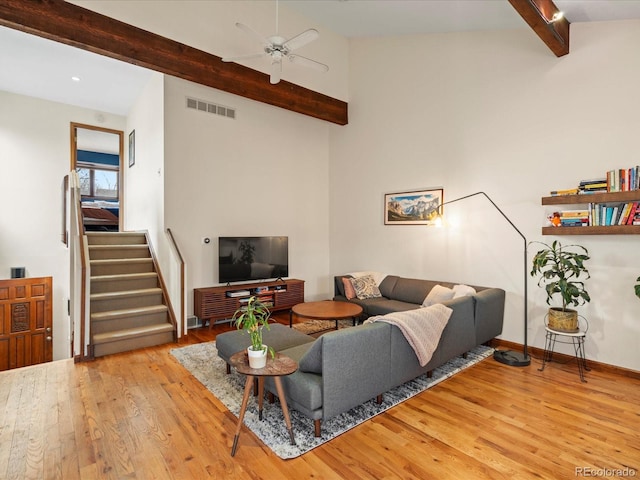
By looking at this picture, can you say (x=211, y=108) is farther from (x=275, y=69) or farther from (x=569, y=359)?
(x=569, y=359)

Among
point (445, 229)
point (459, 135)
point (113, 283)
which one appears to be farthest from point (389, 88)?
point (113, 283)

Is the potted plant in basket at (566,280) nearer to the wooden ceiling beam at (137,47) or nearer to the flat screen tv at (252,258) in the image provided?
the flat screen tv at (252,258)

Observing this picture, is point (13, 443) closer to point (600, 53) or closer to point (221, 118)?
point (221, 118)

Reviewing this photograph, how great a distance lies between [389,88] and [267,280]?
385 cm

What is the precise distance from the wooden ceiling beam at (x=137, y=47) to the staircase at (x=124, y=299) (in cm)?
278

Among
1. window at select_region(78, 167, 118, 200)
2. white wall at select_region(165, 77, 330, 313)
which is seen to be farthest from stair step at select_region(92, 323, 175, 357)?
window at select_region(78, 167, 118, 200)

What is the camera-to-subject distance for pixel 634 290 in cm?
334

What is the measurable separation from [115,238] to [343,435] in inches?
195

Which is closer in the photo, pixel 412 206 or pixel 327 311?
pixel 327 311

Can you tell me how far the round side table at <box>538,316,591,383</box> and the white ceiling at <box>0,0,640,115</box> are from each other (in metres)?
3.17

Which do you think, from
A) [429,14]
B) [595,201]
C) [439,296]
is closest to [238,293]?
[439,296]

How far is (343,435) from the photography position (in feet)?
7.73

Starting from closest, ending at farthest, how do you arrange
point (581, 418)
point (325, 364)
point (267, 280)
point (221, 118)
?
point (325, 364) < point (581, 418) < point (221, 118) < point (267, 280)

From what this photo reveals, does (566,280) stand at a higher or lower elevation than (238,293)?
higher
